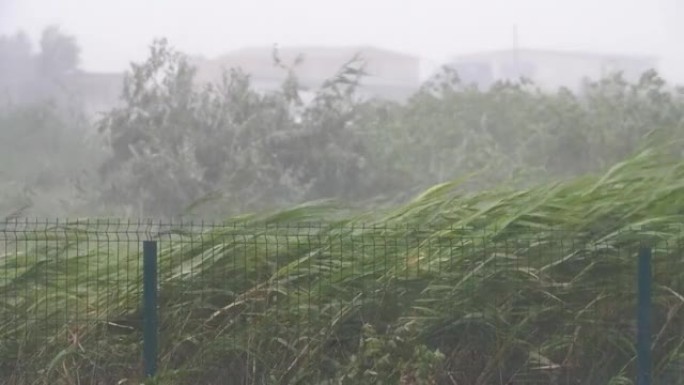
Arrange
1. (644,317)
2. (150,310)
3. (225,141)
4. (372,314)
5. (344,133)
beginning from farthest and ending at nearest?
(344,133) → (225,141) → (372,314) → (150,310) → (644,317)

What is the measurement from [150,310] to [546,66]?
450 cm

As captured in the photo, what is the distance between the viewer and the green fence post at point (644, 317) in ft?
24.2

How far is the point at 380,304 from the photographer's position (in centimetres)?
775

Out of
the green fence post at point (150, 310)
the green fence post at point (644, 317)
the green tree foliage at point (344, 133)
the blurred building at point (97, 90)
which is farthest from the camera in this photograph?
the blurred building at point (97, 90)

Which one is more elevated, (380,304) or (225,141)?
(225,141)

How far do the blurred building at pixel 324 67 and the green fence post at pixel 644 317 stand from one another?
138 inches

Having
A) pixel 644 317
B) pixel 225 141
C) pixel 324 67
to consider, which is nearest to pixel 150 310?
pixel 225 141

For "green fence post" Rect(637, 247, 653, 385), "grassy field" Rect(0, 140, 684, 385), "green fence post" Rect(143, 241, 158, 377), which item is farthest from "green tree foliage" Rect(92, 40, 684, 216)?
"green fence post" Rect(637, 247, 653, 385)

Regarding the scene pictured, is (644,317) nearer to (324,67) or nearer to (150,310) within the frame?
(150,310)

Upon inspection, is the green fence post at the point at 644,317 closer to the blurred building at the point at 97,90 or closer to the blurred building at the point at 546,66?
the blurred building at the point at 546,66

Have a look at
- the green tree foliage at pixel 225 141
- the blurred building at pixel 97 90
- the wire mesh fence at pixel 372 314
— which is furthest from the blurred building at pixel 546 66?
the blurred building at pixel 97 90

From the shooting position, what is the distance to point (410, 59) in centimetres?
1034

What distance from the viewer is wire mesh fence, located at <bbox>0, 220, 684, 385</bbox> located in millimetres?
7633

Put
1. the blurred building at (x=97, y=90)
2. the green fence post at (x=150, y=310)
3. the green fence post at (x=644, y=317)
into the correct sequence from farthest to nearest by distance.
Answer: the blurred building at (x=97, y=90) < the green fence post at (x=150, y=310) < the green fence post at (x=644, y=317)
